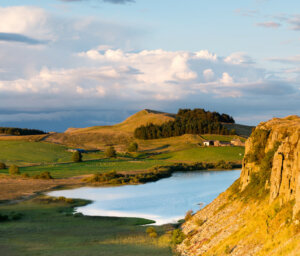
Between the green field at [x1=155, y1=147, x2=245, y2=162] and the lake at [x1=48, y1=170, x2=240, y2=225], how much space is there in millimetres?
38229

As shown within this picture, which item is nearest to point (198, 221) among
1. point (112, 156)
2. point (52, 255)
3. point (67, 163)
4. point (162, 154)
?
point (52, 255)

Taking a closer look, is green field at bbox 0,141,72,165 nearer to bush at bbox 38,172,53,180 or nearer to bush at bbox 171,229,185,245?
bush at bbox 38,172,53,180

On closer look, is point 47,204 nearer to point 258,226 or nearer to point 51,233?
point 51,233

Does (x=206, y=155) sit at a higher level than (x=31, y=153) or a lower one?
higher

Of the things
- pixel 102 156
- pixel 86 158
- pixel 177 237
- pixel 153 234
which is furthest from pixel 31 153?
pixel 177 237

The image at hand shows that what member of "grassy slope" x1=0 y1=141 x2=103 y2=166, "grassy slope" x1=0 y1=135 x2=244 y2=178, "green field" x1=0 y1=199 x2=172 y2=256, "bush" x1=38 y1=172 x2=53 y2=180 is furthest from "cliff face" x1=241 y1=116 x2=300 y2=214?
"grassy slope" x1=0 y1=141 x2=103 y2=166

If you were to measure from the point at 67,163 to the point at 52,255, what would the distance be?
93.7 metres

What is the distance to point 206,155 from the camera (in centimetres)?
15162

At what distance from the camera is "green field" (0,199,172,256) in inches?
1528

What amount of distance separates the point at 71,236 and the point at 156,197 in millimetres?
33035

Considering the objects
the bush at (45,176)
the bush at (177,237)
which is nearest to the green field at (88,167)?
the bush at (45,176)

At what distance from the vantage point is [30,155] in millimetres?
142625

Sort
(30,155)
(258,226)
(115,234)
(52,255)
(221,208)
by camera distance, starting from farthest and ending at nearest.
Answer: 1. (30,155)
2. (115,234)
3. (221,208)
4. (52,255)
5. (258,226)

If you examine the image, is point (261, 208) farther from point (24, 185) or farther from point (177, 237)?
point (24, 185)
